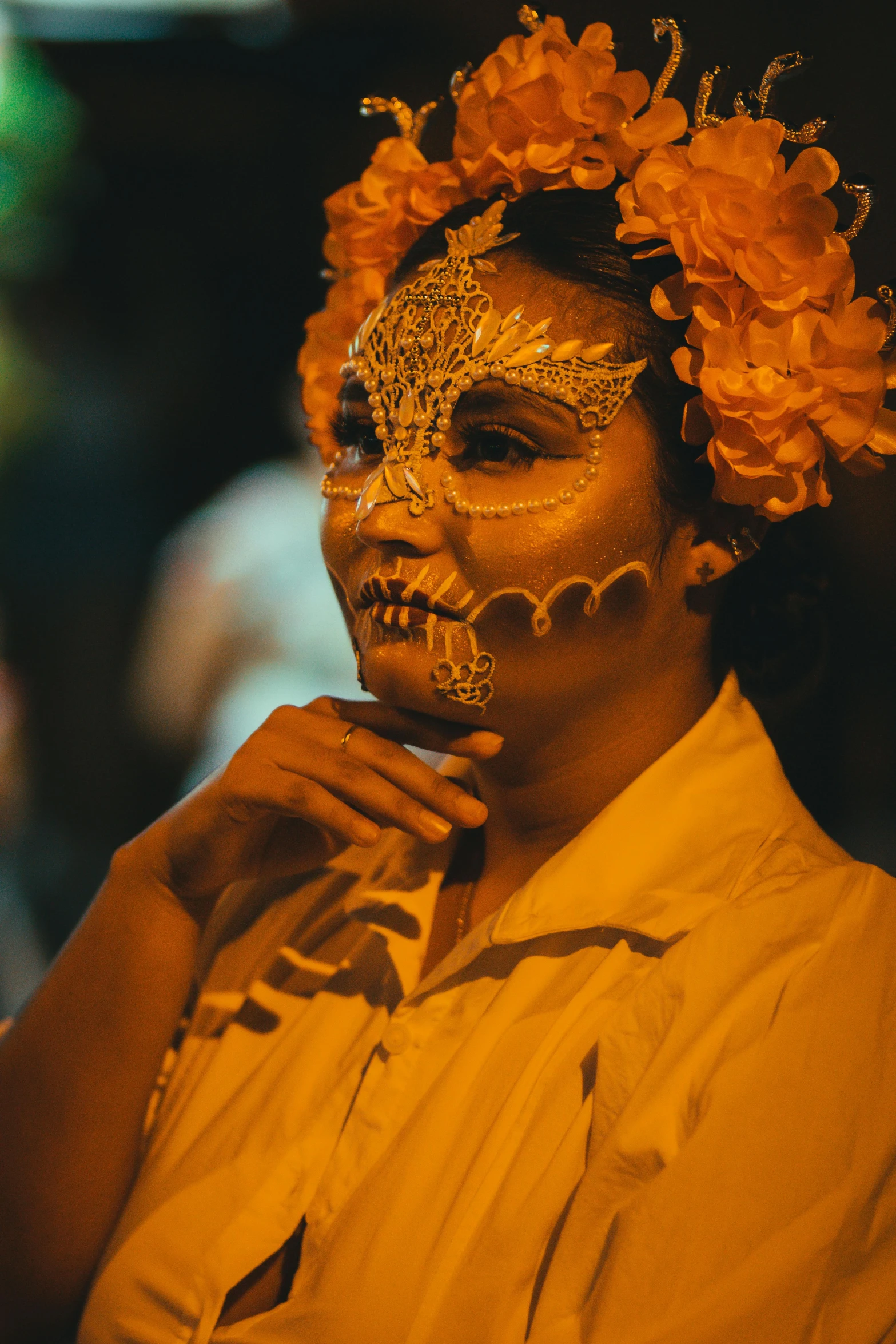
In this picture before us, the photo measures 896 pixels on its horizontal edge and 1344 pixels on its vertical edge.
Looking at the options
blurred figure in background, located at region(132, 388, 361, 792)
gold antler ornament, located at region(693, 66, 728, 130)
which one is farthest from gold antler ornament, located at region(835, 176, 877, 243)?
blurred figure in background, located at region(132, 388, 361, 792)

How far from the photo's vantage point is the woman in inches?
37.0

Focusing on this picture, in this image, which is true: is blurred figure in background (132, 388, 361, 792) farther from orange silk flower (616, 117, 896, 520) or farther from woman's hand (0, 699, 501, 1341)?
orange silk flower (616, 117, 896, 520)

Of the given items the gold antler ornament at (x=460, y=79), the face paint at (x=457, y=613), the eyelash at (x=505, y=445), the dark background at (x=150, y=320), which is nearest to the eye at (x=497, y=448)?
the eyelash at (x=505, y=445)

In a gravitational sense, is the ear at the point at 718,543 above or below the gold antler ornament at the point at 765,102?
below

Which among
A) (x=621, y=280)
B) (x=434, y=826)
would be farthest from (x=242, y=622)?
(x=621, y=280)

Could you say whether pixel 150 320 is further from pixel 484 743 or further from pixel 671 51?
pixel 484 743

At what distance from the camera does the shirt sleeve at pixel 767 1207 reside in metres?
0.87

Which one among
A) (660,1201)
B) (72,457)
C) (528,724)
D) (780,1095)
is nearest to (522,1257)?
(660,1201)

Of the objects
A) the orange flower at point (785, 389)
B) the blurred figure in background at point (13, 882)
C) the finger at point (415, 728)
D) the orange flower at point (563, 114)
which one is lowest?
the blurred figure in background at point (13, 882)

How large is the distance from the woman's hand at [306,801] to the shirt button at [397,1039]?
0.67 ft

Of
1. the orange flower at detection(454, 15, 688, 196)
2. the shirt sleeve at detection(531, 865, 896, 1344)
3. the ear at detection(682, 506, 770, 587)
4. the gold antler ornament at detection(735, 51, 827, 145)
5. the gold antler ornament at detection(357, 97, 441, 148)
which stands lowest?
the shirt sleeve at detection(531, 865, 896, 1344)

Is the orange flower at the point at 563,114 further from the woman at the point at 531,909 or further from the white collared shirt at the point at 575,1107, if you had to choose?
the white collared shirt at the point at 575,1107

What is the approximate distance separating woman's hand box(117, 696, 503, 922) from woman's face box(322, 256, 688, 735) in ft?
0.27

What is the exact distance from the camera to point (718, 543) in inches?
48.2
